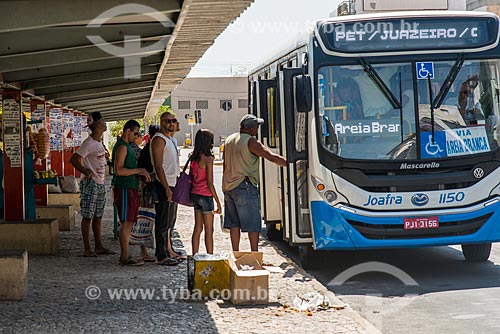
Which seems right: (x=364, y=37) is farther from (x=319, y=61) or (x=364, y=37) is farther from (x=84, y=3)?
(x=84, y=3)

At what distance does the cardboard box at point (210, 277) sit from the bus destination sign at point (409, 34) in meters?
3.20

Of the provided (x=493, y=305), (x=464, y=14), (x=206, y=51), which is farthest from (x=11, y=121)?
(x=493, y=305)

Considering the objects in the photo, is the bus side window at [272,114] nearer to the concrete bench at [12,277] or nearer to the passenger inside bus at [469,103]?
the passenger inside bus at [469,103]

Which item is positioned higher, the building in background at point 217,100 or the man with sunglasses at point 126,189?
the building in background at point 217,100

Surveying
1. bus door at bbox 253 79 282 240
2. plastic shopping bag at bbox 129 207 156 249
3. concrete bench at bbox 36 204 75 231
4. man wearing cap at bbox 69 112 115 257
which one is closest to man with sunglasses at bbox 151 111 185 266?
plastic shopping bag at bbox 129 207 156 249

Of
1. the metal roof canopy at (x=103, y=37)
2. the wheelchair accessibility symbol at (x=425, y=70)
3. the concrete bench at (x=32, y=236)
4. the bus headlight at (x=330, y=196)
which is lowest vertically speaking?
the concrete bench at (x=32, y=236)

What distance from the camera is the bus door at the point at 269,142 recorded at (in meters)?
11.3

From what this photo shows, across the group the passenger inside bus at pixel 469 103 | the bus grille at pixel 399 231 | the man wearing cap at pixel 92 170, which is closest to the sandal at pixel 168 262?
the man wearing cap at pixel 92 170

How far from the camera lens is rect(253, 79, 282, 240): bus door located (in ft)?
37.1

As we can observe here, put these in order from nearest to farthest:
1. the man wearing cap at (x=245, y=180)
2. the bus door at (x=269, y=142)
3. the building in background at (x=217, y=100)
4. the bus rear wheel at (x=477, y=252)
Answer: the man wearing cap at (x=245, y=180)
the bus rear wheel at (x=477, y=252)
the bus door at (x=269, y=142)
the building in background at (x=217, y=100)

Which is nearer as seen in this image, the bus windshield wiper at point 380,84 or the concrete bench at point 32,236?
the bus windshield wiper at point 380,84

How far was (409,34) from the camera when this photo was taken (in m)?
10.3

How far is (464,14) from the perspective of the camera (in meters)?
10.5

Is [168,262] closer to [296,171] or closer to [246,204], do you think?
[246,204]
